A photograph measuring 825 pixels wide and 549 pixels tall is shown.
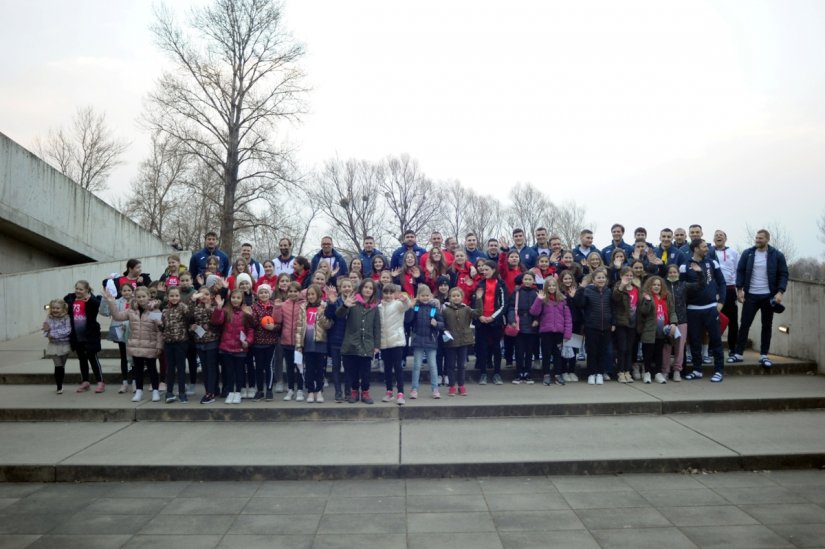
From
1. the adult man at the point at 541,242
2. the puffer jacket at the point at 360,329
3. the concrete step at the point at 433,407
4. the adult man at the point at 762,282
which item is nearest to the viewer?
the concrete step at the point at 433,407

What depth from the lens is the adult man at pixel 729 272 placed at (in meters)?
10.1

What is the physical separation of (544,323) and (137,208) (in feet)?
136

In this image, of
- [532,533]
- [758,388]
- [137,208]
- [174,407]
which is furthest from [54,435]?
[137,208]

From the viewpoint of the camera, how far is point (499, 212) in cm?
5906

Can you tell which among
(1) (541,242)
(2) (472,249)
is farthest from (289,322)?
(1) (541,242)

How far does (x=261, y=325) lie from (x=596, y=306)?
16.8 ft

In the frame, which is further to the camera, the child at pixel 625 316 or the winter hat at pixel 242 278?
the child at pixel 625 316

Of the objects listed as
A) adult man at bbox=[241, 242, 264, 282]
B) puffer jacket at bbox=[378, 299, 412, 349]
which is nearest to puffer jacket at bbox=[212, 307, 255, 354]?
adult man at bbox=[241, 242, 264, 282]

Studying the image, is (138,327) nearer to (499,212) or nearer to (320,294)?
(320,294)

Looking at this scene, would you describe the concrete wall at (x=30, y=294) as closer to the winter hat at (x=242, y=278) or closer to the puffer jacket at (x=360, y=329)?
the winter hat at (x=242, y=278)

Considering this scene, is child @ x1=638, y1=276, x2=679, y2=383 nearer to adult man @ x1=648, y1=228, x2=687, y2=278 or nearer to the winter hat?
adult man @ x1=648, y1=228, x2=687, y2=278

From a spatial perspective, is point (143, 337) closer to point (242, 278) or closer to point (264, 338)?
point (242, 278)

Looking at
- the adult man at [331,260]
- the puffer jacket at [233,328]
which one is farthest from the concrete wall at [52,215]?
the puffer jacket at [233,328]

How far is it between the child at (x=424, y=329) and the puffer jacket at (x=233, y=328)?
2.28 meters
